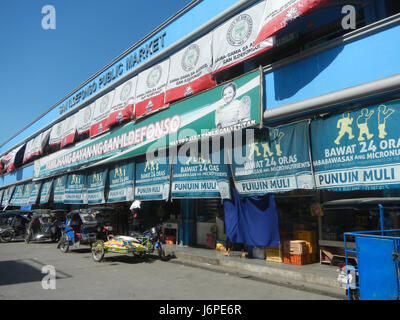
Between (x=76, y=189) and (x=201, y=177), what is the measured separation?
11.8m

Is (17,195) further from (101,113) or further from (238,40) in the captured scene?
(238,40)

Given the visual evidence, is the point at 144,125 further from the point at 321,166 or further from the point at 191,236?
the point at 321,166

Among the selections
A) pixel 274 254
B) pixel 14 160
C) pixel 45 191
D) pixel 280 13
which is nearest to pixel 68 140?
pixel 45 191

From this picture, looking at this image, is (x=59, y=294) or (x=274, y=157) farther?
(x=274, y=157)

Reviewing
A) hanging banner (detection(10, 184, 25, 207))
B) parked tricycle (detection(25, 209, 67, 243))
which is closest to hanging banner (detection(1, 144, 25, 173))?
hanging banner (detection(10, 184, 25, 207))

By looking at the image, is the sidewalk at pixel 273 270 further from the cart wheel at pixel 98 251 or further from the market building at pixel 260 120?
the cart wheel at pixel 98 251

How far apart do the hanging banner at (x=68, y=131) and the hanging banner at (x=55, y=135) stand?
73cm

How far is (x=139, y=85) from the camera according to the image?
50.4 feet

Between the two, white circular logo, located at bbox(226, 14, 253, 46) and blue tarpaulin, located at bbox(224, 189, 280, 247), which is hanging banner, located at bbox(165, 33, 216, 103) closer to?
white circular logo, located at bbox(226, 14, 253, 46)

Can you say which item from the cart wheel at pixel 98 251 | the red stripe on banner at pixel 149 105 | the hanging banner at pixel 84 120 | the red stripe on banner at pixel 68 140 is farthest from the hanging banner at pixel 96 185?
the cart wheel at pixel 98 251

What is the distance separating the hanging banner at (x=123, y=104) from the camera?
15.6 metres
